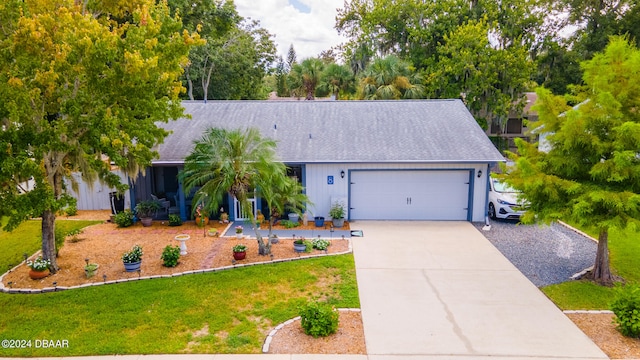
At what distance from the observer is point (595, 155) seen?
902 centimetres

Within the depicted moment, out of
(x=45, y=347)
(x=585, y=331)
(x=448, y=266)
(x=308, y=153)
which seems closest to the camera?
(x=45, y=347)

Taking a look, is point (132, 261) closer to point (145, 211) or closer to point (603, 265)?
point (145, 211)

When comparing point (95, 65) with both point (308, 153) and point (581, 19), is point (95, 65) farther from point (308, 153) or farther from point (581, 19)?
point (581, 19)

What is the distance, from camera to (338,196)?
15227 mm

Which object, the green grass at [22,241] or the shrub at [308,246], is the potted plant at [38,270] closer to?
the green grass at [22,241]

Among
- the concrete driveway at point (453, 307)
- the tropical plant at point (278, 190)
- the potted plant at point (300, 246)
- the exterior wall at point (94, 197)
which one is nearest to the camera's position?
the concrete driveway at point (453, 307)

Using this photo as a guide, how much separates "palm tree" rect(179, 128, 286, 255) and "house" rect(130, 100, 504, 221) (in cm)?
354

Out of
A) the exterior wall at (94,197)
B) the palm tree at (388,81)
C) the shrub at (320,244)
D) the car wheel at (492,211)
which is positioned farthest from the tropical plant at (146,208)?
the palm tree at (388,81)

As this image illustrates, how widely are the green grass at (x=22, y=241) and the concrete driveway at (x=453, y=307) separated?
Result: 9.44 meters

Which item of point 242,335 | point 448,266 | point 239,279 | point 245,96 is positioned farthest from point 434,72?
point 242,335

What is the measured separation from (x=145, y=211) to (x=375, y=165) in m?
8.27

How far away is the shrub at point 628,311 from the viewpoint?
7379 millimetres

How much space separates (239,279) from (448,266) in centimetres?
534

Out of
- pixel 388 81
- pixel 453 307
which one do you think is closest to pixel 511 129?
pixel 388 81
